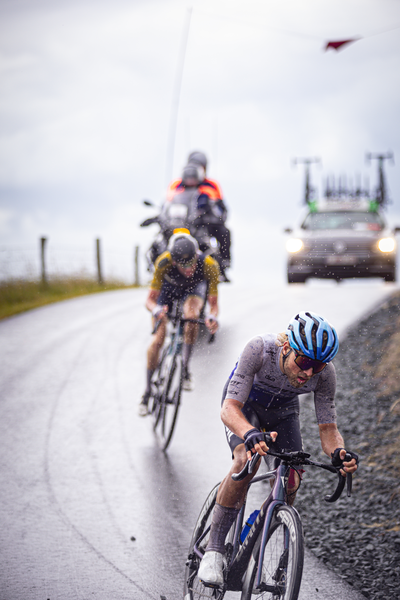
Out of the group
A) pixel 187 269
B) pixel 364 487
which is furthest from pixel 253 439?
pixel 187 269

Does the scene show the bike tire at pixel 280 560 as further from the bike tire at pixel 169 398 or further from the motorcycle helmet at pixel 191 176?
the motorcycle helmet at pixel 191 176

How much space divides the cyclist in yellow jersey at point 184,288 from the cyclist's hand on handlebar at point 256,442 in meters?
4.14

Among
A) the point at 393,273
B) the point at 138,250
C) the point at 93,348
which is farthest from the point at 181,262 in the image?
the point at 138,250

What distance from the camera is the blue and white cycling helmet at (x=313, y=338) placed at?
3.51m

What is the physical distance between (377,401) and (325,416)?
5528mm

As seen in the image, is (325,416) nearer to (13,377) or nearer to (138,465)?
(138,465)

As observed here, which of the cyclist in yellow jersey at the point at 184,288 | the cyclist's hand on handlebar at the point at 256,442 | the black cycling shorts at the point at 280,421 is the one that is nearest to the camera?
the cyclist's hand on handlebar at the point at 256,442

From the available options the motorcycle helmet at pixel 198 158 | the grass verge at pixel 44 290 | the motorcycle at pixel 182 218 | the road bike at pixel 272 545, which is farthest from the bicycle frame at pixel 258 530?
the grass verge at pixel 44 290

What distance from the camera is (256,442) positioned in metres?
3.42

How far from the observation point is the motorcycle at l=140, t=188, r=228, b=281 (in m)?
11.0

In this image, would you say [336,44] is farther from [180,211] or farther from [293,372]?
[293,372]

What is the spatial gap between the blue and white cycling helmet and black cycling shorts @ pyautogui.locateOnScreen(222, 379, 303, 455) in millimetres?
659

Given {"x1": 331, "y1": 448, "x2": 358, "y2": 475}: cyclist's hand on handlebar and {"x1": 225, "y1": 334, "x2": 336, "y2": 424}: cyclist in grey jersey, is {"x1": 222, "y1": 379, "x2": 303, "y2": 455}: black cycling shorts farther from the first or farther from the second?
{"x1": 331, "y1": 448, "x2": 358, "y2": 475}: cyclist's hand on handlebar

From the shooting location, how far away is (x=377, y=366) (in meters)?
10.5
